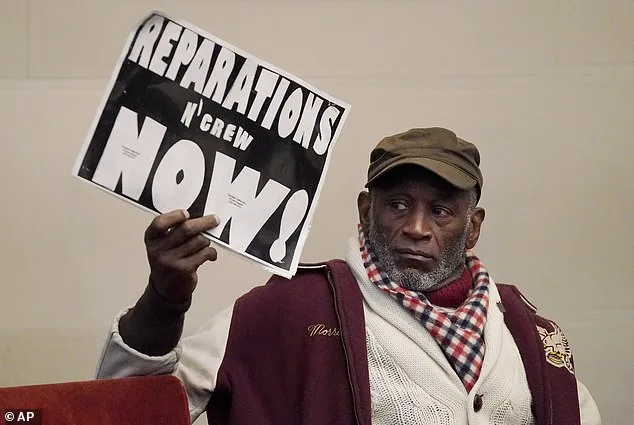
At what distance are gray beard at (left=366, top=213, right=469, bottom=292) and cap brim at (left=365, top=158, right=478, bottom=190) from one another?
83 millimetres

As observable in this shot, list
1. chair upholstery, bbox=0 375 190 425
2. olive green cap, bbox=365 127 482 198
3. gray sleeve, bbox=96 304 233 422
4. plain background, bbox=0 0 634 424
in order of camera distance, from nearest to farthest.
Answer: chair upholstery, bbox=0 375 190 425 < gray sleeve, bbox=96 304 233 422 < olive green cap, bbox=365 127 482 198 < plain background, bbox=0 0 634 424

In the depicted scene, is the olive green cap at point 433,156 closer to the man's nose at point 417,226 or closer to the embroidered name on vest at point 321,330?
the man's nose at point 417,226

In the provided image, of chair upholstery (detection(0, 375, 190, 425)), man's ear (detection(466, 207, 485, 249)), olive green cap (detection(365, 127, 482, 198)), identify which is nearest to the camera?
chair upholstery (detection(0, 375, 190, 425))

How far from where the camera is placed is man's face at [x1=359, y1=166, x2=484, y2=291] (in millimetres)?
1272

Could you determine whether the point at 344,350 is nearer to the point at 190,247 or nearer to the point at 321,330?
the point at 321,330

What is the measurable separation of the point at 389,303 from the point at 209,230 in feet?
1.20

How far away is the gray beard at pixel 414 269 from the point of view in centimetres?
127

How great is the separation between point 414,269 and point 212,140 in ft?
1.40

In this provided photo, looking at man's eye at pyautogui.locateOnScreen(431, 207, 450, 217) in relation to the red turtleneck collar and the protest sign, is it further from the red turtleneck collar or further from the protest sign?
the protest sign

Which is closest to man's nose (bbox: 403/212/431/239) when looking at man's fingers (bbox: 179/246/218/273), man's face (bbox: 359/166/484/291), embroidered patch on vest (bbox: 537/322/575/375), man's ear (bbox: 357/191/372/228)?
man's face (bbox: 359/166/484/291)

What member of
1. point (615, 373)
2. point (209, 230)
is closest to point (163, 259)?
point (209, 230)

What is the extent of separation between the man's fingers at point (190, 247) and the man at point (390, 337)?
8cm

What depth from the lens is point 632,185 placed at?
1.69 m

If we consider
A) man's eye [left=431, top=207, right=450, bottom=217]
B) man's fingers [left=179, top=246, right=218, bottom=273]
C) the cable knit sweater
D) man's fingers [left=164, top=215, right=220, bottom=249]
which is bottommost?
the cable knit sweater
